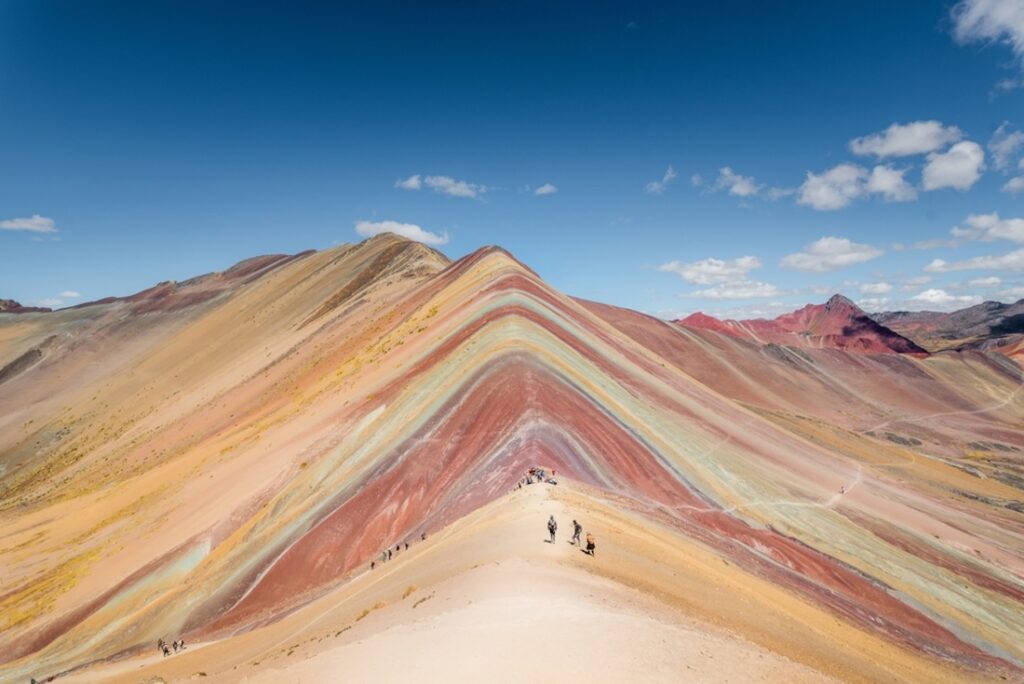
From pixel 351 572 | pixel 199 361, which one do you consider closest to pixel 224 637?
pixel 351 572

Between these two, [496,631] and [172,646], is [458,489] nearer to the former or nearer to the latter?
[496,631]

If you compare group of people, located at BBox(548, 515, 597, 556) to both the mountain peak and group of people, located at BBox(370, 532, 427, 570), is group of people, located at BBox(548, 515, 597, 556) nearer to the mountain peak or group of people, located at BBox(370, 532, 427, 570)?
group of people, located at BBox(370, 532, 427, 570)

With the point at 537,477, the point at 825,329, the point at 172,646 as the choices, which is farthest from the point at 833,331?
the point at 172,646

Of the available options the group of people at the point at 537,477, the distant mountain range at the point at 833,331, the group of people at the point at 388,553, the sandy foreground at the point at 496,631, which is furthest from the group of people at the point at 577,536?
the distant mountain range at the point at 833,331

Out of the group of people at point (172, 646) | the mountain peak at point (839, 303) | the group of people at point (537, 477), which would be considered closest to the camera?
the group of people at point (172, 646)

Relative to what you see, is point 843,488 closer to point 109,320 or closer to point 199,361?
point 199,361

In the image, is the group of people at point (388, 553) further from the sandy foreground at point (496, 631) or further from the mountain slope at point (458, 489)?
the sandy foreground at point (496, 631)

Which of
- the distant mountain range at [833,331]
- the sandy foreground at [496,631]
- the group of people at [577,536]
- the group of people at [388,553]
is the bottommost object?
the group of people at [388,553]
